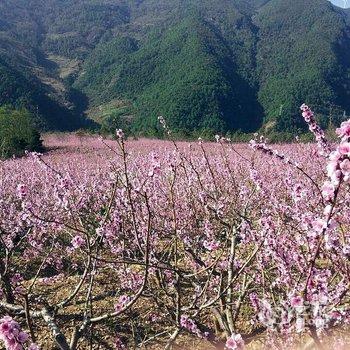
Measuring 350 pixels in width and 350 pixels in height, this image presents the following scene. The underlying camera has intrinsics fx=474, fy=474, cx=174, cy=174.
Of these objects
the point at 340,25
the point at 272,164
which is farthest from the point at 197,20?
the point at 272,164

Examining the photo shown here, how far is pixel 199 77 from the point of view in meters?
129

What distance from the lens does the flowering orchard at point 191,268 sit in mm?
2578

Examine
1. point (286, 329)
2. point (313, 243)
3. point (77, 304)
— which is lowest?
point (77, 304)

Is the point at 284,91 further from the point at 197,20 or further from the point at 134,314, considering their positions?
the point at 134,314

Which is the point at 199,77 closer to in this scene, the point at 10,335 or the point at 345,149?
the point at 345,149

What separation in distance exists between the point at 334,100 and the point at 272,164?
12675 cm

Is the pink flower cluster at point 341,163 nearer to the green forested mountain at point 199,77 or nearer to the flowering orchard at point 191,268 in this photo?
the flowering orchard at point 191,268

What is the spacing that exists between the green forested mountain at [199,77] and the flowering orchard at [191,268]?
80864mm

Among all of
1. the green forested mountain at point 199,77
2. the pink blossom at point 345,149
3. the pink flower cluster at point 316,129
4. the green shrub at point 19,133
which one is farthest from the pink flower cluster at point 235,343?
the green forested mountain at point 199,77

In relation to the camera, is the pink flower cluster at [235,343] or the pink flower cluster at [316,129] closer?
the pink flower cluster at [235,343]

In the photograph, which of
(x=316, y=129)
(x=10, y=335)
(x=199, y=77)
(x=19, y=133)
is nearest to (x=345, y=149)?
(x=316, y=129)

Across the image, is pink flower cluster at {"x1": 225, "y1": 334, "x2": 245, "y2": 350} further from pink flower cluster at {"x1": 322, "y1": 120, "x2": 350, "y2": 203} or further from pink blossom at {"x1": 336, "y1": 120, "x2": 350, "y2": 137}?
pink blossom at {"x1": 336, "y1": 120, "x2": 350, "y2": 137}

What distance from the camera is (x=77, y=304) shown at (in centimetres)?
655

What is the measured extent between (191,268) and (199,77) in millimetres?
125478
